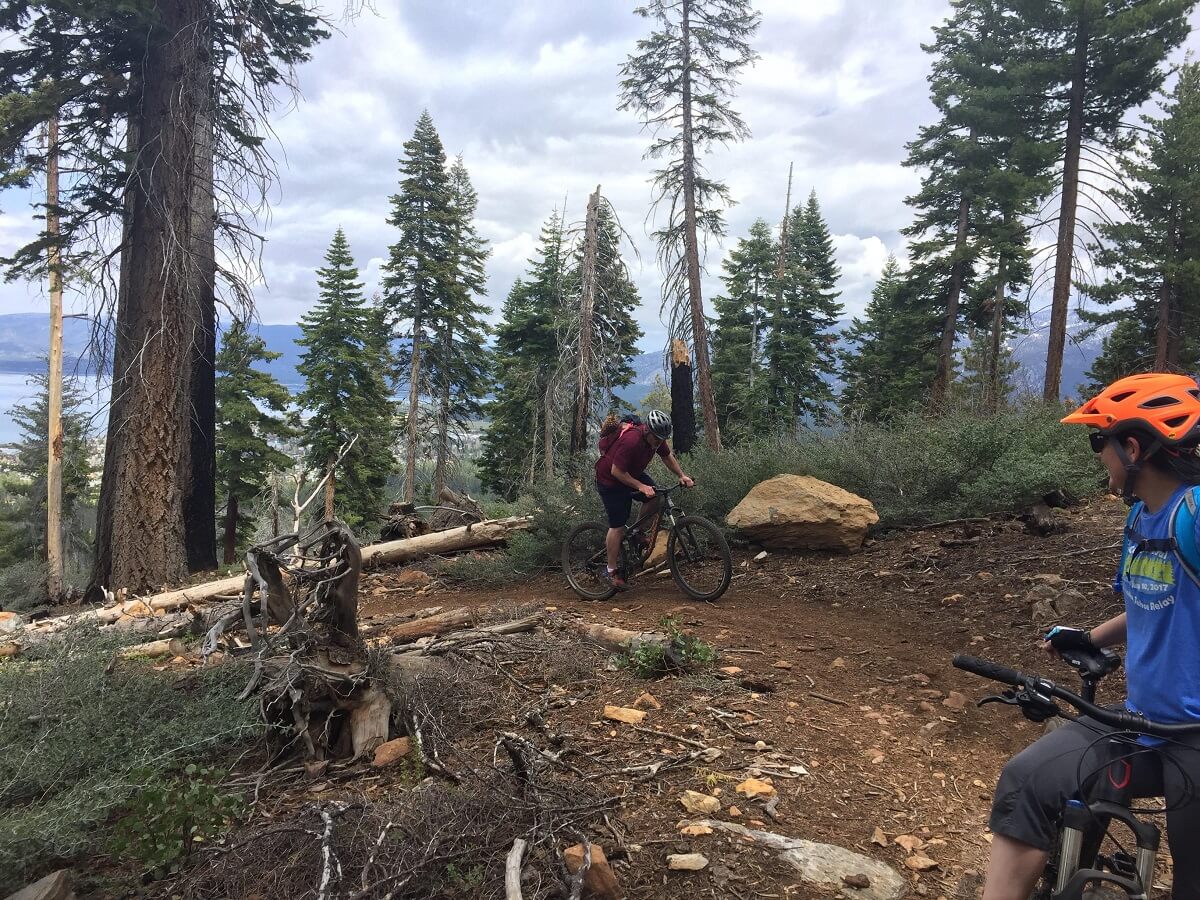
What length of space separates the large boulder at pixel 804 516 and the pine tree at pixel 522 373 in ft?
58.3

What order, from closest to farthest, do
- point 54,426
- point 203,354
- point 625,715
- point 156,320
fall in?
point 625,715 → point 156,320 → point 203,354 → point 54,426

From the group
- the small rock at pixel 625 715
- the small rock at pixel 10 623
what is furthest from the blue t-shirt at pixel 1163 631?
the small rock at pixel 10 623

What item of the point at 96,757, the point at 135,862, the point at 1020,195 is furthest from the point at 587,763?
the point at 1020,195

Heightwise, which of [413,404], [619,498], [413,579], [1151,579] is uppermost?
[413,404]

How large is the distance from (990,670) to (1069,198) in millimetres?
17514

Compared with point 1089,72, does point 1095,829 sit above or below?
below

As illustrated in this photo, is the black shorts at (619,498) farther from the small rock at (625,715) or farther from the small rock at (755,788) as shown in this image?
the small rock at (755,788)

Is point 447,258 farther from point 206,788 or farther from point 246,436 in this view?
point 206,788

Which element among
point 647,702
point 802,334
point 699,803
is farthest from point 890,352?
point 699,803

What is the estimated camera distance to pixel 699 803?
308 cm

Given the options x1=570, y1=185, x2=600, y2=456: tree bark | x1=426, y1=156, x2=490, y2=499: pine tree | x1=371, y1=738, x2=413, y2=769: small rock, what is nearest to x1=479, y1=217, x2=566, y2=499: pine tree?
x1=426, y1=156, x2=490, y2=499: pine tree

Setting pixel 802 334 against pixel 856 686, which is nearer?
pixel 856 686

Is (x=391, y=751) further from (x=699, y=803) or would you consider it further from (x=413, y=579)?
(x=413, y=579)

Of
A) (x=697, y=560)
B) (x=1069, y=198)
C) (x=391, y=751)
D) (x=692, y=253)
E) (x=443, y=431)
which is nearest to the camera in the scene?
(x=391, y=751)
